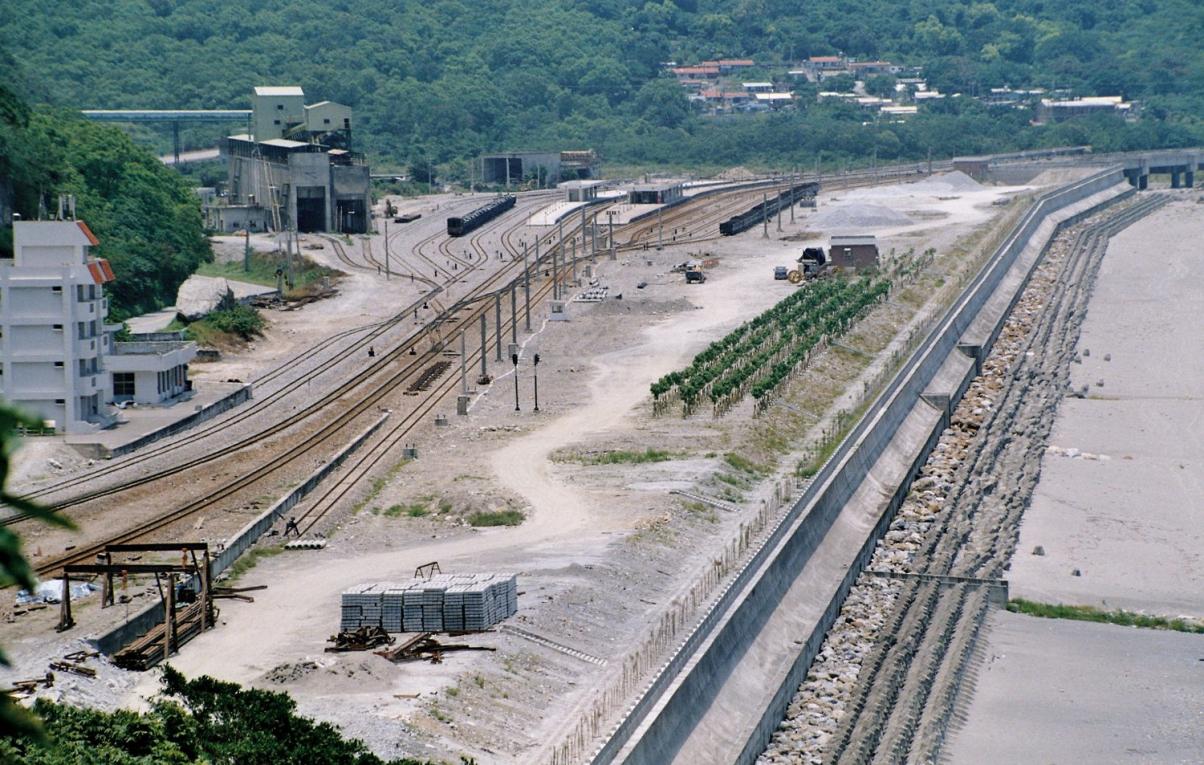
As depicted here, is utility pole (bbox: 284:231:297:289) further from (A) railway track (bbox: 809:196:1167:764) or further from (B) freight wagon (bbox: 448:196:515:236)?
(A) railway track (bbox: 809:196:1167:764)

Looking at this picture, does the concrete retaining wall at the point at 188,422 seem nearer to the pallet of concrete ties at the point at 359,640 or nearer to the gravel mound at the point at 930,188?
the pallet of concrete ties at the point at 359,640

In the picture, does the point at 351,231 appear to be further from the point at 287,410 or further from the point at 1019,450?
the point at 1019,450

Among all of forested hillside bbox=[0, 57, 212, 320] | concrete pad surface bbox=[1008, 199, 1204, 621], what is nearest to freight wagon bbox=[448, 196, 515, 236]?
forested hillside bbox=[0, 57, 212, 320]

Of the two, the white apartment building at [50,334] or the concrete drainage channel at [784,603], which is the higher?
the white apartment building at [50,334]

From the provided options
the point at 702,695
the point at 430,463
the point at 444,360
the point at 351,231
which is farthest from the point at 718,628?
the point at 351,231

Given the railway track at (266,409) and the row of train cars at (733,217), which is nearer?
the railway track at (266,409)

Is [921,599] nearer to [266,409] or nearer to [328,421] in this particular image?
[328,421]

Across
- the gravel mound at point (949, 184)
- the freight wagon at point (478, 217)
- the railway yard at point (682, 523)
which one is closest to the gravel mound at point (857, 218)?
the freight wagon at point (478, 217)
